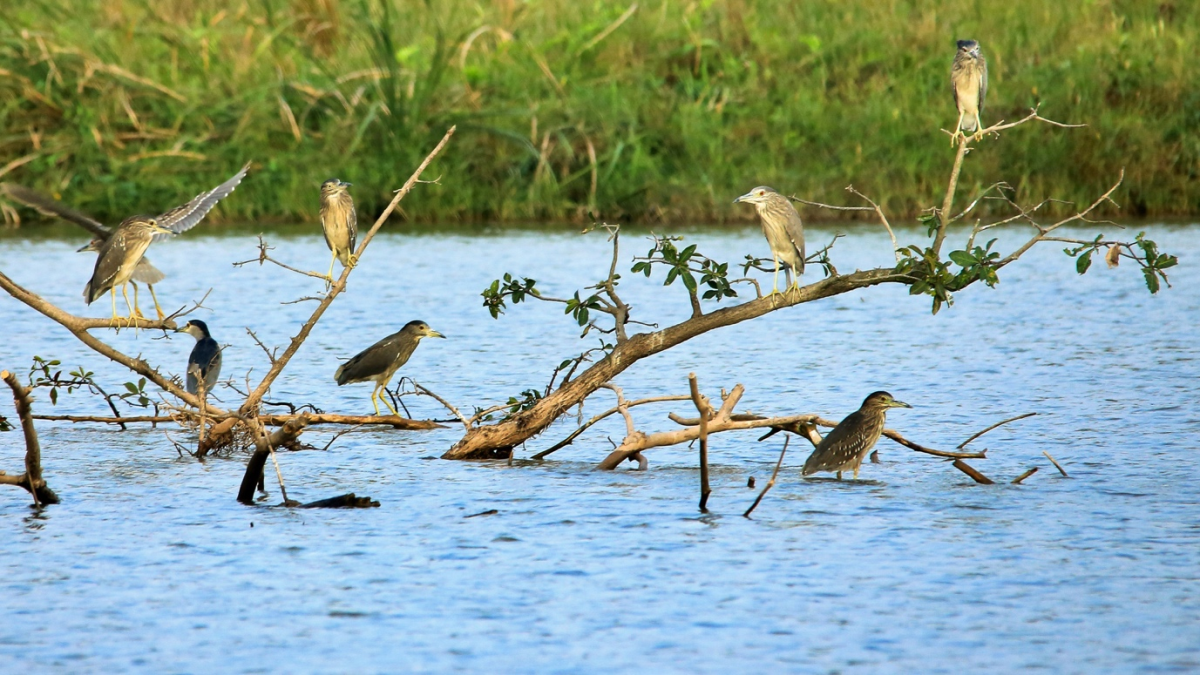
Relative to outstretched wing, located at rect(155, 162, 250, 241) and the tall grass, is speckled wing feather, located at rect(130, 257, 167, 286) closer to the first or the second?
outstretched wing, located at rect(155, 162, 250, 241)

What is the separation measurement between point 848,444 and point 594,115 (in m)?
12.9

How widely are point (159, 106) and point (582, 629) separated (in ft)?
55.6

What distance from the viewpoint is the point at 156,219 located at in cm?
868

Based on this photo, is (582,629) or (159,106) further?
(159,106)

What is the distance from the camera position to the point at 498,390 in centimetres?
1063

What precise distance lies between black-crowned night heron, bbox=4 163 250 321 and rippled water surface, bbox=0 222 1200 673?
102 centimetres

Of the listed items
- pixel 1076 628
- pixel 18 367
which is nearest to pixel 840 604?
pixel 1076 628

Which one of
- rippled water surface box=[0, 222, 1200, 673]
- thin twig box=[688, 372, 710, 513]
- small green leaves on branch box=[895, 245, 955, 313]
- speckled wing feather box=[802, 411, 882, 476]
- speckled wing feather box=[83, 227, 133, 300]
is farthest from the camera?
speckled wing feather box=[83, 227, 133, 300]

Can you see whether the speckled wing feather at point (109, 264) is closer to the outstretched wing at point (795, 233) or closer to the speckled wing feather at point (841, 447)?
the outstretched wing at point (795, 233)

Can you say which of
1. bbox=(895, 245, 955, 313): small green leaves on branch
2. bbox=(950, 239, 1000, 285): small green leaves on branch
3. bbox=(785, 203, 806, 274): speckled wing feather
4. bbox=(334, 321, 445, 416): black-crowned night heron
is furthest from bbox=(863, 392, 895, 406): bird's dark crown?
bbox=(334, 321, 445, 416): black-crowned night heron

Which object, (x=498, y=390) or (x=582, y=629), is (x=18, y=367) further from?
(x=582, y=629)

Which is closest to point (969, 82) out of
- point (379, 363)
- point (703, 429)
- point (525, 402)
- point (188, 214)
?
point (525, 402)

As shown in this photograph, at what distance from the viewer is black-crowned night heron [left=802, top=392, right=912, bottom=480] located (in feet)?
25.5

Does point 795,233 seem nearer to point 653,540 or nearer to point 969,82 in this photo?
point 969,82
